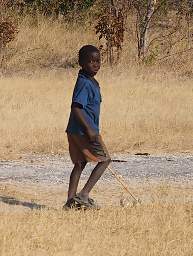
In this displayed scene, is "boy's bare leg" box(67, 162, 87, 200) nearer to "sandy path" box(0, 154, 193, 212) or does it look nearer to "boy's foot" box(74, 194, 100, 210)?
"boy's foot" box(74, 194, 100, 210)

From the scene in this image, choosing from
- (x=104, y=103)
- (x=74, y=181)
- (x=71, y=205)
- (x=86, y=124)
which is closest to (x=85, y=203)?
(x=71, y=205)

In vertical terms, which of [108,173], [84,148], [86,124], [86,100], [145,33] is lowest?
[108,173]

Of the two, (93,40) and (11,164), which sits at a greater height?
(93,40)

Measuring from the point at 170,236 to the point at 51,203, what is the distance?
5.95 ft

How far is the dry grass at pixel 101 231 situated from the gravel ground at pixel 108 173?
168 cm

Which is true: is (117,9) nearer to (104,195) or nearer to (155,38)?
(155,38)

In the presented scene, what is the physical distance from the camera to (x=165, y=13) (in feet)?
75.2

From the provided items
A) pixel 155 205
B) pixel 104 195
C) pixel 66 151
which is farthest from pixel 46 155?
pixel 155 205

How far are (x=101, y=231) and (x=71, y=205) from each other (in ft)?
2.81

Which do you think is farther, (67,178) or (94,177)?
(67,178)

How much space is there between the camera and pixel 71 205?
22.8 feet

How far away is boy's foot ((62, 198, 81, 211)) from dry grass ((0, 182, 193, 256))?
0.34 ft

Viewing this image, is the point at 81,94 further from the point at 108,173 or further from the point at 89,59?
the point at 108,173

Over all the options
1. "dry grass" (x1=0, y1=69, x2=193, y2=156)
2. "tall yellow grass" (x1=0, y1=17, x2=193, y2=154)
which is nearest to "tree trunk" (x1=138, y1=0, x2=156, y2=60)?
"tall yellow grass" (x1=0, y1=17, x2=193, y2=154)
